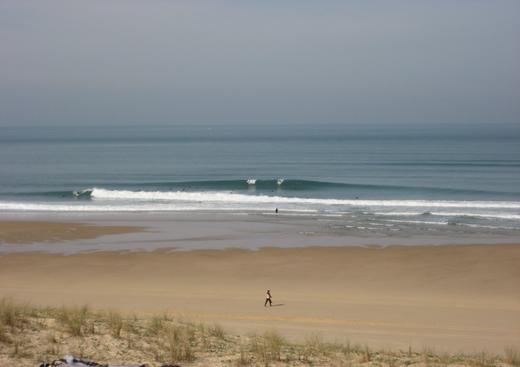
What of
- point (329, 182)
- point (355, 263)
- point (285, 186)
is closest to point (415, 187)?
point (329, 182)

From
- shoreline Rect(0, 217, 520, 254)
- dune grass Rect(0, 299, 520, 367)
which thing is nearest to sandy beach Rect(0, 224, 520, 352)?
shoreline Rect(0, 217, 520, 254)

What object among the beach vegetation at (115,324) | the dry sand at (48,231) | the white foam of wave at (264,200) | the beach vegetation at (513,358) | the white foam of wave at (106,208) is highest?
the white foam of wave at (264,200)

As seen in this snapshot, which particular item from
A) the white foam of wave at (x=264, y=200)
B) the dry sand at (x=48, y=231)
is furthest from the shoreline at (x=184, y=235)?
the white foam of wave at (x=264, y=200)

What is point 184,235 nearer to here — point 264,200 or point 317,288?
point 317,288

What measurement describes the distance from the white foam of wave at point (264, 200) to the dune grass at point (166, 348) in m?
26.7

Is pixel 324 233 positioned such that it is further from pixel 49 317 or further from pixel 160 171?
pixel 160 171

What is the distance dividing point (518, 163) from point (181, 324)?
2257 inches

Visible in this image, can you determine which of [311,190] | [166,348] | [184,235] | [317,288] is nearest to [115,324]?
[166,348]

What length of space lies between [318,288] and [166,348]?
27.8 ft

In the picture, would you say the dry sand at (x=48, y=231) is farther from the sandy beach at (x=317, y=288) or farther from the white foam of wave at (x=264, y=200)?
the white foam of wave at (x=264, y=200)

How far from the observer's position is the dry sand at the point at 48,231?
26859mm

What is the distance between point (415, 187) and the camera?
1746 inches

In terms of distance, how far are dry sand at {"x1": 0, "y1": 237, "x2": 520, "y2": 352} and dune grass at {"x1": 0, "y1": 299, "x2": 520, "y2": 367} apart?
160 cm

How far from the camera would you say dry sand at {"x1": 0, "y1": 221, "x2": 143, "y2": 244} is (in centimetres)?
2686
